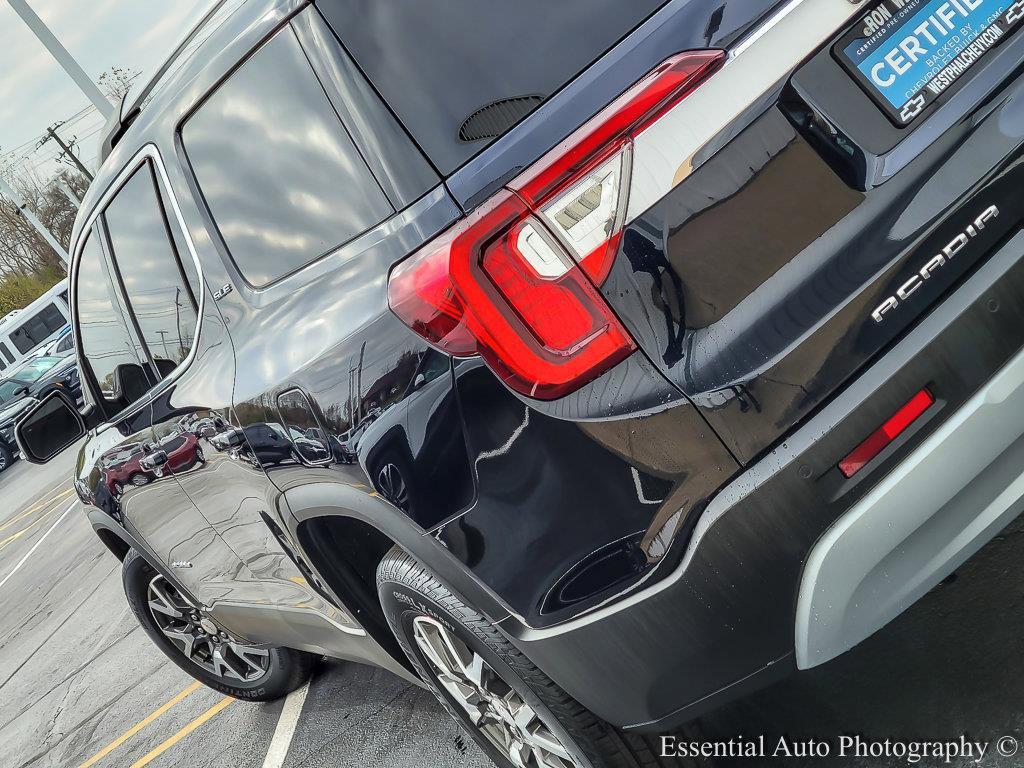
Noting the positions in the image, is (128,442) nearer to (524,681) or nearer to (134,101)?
(134,101)

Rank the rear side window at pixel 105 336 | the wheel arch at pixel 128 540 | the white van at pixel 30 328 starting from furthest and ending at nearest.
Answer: the white van at pixel 30 328, the wheel arch at pixel 128 540, the rear side window at pixel 105 336

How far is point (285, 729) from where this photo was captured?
160 inches

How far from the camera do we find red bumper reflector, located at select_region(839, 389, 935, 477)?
1741mm

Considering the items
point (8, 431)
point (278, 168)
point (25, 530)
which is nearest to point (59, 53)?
point (25, 530)

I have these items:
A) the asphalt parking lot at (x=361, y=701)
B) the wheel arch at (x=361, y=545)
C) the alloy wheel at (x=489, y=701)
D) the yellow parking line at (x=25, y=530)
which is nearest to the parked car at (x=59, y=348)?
the yellow parking line at (x=25, y=530)

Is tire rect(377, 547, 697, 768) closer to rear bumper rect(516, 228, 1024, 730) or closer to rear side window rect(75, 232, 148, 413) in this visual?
rear bumper rect(516, 228, 1024, 730)

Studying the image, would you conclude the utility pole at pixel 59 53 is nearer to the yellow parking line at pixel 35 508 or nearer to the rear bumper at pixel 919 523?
the yellow parking line at pixel 35 508

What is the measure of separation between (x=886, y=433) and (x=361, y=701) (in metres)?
2.79

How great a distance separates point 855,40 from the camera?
66.1 inches

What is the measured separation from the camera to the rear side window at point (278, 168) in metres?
2.04

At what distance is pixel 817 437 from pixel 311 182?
3.88 feet

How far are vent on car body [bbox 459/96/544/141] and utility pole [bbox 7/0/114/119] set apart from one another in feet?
49.0

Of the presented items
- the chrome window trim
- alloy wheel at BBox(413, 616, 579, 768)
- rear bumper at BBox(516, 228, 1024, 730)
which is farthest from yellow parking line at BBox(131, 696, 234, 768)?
rear bumper at BBox(516, 228, 1024, 730)

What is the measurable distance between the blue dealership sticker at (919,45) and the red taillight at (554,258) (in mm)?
269
